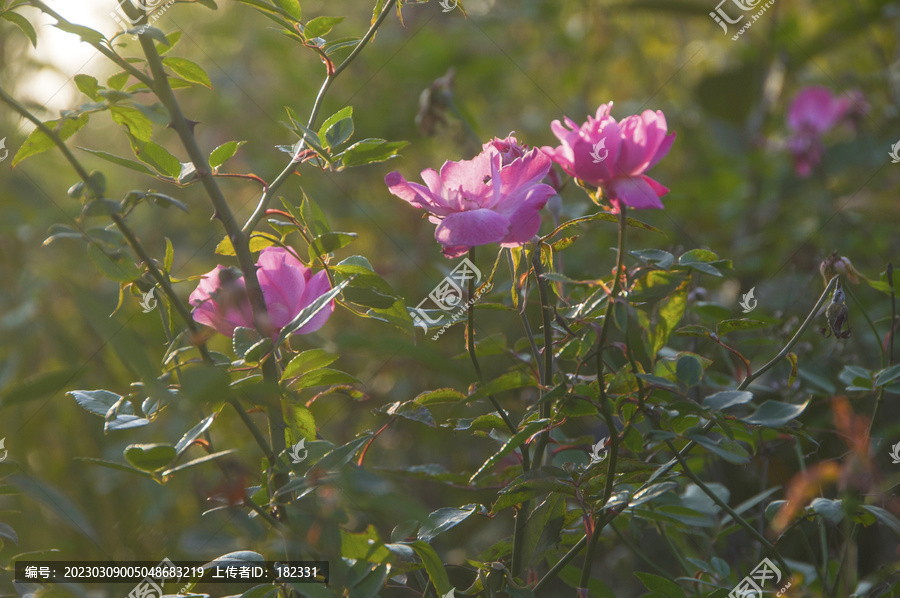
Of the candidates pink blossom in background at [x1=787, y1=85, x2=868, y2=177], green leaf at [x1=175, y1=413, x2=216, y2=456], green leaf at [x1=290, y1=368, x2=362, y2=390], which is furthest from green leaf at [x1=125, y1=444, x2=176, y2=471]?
pink blossom in background at [x1=787, y1=85, x2=868, y2=177]

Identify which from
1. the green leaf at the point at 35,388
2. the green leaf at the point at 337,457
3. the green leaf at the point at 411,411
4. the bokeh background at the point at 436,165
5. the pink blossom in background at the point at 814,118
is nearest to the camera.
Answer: the green leaf at the point at 35,388

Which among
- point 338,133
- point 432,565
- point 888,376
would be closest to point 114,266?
point 338,133

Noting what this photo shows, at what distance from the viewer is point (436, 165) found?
Answer: 83.7 inches

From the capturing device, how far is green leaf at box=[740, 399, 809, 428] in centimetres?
47

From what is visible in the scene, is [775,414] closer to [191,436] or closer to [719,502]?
[719,502]

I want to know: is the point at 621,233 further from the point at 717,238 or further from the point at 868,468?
the point at 717,238

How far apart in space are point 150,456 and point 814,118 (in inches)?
73.6

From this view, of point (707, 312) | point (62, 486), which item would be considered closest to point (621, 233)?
point (707, 312)

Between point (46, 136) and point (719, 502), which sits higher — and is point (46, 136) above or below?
above

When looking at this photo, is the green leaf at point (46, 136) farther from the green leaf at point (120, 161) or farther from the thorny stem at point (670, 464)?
the thorny stem at point (670, 464)

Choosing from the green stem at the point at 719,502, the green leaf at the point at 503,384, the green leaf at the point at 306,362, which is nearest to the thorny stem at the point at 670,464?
the green stem at the point at 719,502

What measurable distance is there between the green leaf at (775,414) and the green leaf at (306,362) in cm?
31

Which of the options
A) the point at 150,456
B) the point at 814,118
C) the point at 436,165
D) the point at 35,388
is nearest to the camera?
the point at 35,388

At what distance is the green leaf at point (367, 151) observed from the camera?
52 centimetres
